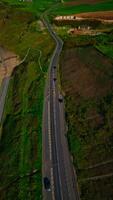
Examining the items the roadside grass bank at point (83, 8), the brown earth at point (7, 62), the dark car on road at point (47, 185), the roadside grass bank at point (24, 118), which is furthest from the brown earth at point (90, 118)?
the roadside grass bank at point (83, 8)

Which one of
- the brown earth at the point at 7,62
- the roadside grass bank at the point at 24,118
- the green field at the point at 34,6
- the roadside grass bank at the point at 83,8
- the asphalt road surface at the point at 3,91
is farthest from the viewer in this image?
the green field at the point at 34,6

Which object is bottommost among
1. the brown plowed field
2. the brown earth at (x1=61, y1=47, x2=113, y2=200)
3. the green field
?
the brown earth at (x1=61, y1=47, x2=113, y2=200)

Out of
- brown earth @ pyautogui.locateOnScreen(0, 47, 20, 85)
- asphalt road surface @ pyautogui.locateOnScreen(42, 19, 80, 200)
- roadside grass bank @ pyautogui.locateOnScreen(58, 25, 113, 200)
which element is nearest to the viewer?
asphalt road surface @ pyautogui.locateOnScreen(42, 19, 80, 200)

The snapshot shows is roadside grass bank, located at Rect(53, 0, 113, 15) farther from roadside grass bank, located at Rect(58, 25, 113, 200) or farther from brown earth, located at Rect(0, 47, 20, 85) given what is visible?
roadside grass bank, located at Rect(58, 25, 113, 200)

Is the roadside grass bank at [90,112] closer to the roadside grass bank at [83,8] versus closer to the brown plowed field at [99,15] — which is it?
the brown plowed field at [99,15]

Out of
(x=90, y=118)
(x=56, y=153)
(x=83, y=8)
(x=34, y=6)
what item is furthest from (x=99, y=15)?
(x=56, y=153)

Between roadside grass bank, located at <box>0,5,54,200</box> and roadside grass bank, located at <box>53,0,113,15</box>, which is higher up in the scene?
roadside grass bank, located at <box>53,0,113,15</box>

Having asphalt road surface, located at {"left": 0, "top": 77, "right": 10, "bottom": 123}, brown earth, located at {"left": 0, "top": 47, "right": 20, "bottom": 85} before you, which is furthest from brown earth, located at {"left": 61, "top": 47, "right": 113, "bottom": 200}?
brown earth, located at {"left": 0, "top": 47, "right": 20, "bottom": 85}
